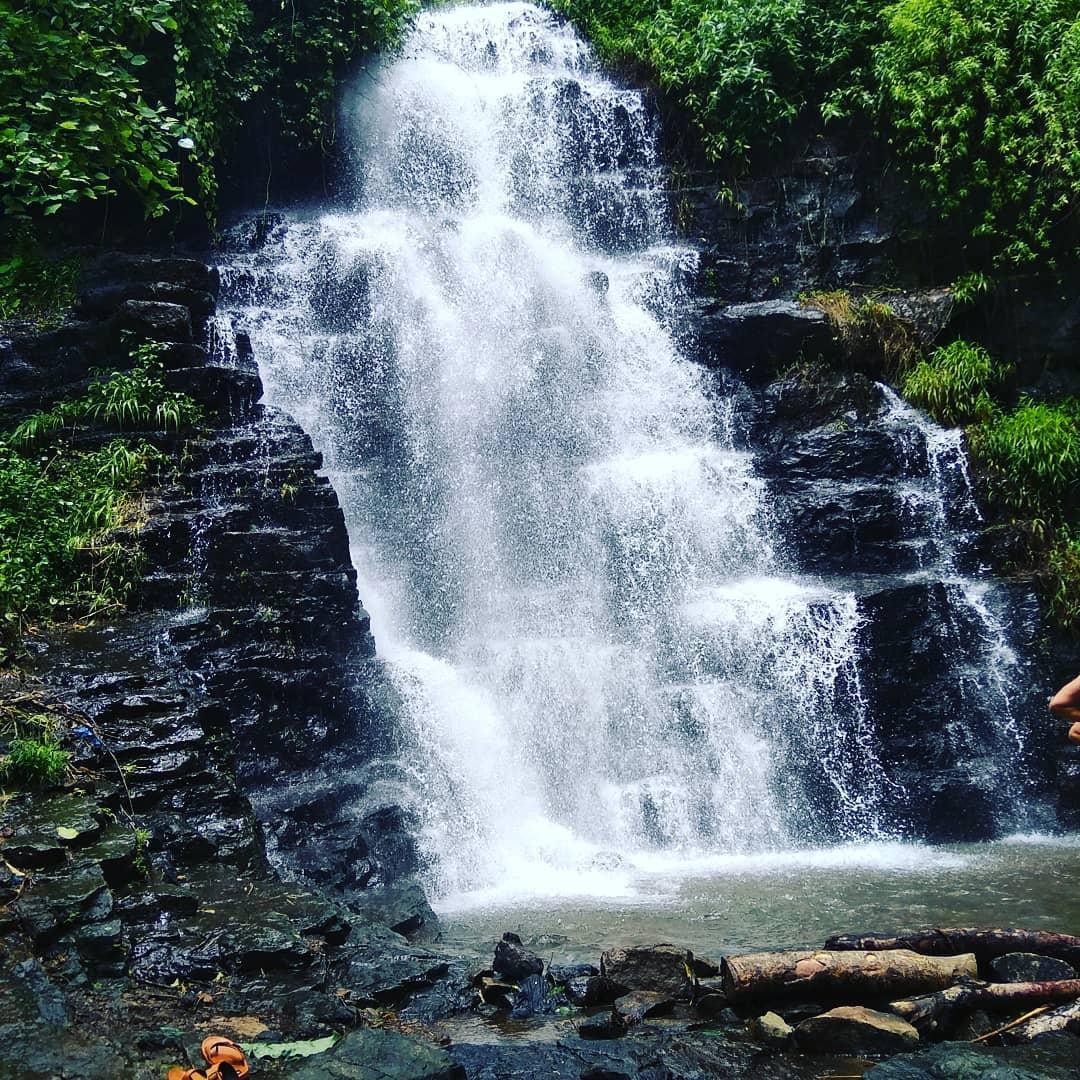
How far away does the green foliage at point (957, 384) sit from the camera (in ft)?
42.0

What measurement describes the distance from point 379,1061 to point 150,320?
355 inches

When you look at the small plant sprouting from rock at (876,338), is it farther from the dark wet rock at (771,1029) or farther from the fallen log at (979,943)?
the dark wet rock at (771,1029)

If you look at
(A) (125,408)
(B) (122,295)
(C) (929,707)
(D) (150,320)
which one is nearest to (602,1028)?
(C) (929,707)

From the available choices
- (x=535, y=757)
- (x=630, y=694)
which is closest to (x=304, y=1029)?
(x=535, y=757)

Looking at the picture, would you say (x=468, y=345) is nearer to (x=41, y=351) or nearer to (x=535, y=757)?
(x=41, y=351)

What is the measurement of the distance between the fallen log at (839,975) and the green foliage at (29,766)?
4167 millimetres

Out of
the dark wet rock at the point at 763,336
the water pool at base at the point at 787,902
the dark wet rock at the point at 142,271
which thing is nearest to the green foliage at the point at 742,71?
the dark wet rock at the point at 763,336

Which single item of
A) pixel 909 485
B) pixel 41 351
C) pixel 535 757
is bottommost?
pixel 535 757

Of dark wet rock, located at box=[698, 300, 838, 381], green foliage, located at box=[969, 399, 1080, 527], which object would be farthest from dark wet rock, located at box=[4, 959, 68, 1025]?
dark wet rock, located at box=[698, 300, 838, 381]

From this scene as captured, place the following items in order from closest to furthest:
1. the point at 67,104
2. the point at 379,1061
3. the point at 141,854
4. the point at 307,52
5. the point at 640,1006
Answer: the point at 379,1061, the point at 640,1006, the point at 141,854, the point at 67,104, the point at 307,52

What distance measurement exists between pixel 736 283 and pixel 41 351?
9.66 m

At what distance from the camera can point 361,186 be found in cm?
1569

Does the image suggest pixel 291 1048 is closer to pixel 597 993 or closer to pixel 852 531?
pixel 597 993

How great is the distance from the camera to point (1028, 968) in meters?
4.96
